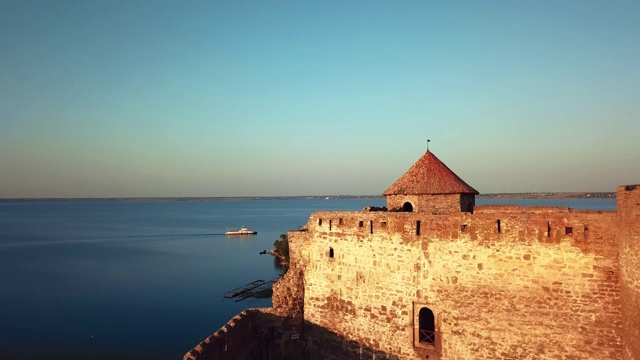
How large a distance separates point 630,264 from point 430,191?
647 cm

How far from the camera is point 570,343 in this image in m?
9.23

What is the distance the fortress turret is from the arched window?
3359mm

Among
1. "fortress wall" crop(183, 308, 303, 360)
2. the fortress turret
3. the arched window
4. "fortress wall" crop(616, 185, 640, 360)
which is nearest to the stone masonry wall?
the fortress turret

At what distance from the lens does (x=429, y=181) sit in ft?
46.5

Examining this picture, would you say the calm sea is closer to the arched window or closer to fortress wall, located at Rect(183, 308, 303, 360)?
fortress wall, located at Rect(183, 308, 303, 360)

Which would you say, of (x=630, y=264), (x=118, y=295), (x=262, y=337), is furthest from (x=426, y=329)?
(x=118, y=295)

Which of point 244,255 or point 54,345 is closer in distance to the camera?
point 54,345

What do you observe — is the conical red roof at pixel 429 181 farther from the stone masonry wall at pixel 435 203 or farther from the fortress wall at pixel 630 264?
the fortress wall at pixel 630 264

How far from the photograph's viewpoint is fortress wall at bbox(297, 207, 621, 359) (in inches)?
356

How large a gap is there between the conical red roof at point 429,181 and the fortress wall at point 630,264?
5628 millimetres

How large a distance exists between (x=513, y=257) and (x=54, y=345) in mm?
26408

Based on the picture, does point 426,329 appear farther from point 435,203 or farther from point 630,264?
point 630,264

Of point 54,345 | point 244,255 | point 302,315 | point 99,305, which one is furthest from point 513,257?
point 244,255

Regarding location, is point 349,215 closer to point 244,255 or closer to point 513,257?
point 513,257
